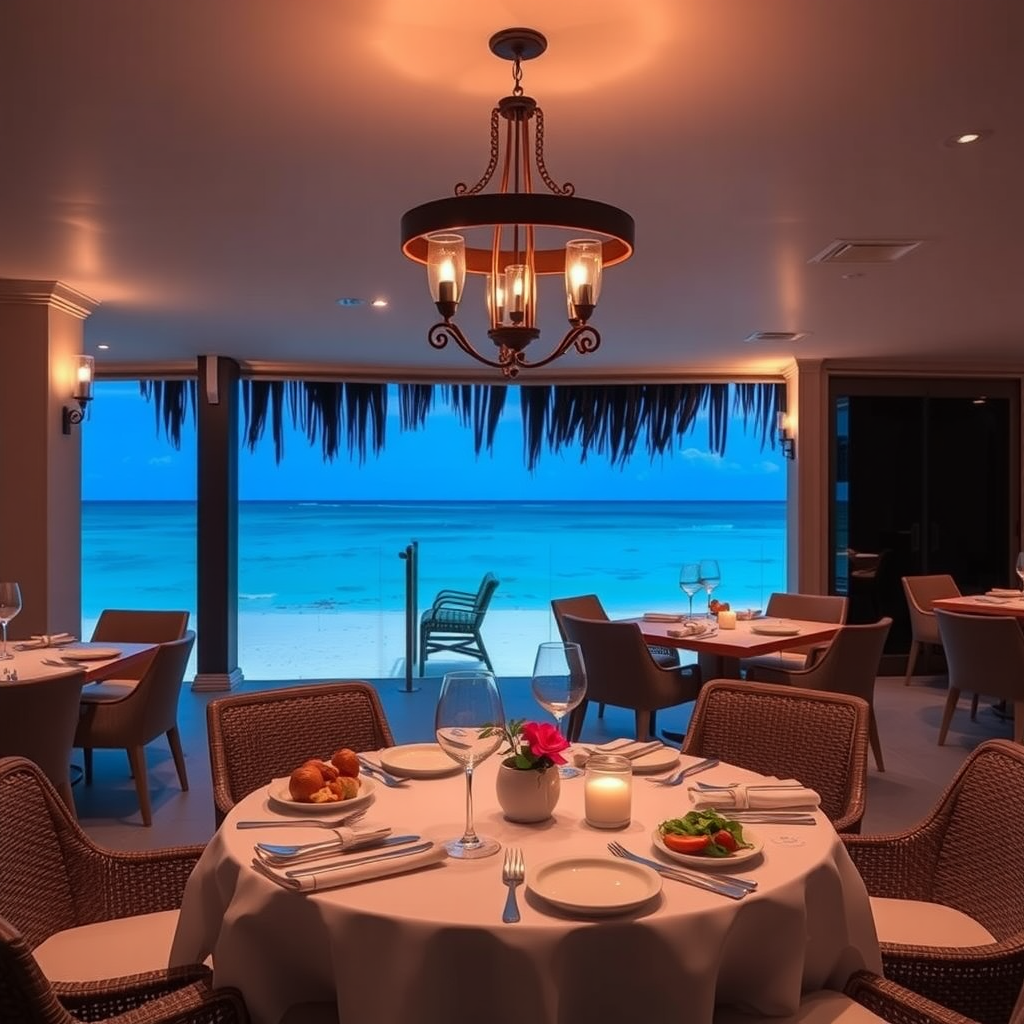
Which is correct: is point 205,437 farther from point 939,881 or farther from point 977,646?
point 939,881

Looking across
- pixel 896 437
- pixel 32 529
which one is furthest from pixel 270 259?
pixel 896 437

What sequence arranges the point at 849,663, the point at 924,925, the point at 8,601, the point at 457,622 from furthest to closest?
the point at 457,622
the point at 849,663
the point at 8,601
the point at 924,925

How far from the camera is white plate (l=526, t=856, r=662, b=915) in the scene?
138 cm

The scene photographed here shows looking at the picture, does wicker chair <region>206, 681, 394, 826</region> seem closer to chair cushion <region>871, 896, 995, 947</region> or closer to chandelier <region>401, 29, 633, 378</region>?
chandelier <region>401, 29, 633, 378</region>

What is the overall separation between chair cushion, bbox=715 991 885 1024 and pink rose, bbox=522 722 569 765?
1.63 ft

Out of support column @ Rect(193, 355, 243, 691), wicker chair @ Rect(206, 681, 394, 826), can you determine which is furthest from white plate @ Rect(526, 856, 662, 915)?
support column @ Rect(193, 355, 243, 691)

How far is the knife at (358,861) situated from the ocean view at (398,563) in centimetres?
578

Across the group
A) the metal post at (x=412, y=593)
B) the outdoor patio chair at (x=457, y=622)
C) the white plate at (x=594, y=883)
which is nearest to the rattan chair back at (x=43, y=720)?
the white plate at (x=594, y=883)

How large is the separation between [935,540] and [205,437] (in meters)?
5.75

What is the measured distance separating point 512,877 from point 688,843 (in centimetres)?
31

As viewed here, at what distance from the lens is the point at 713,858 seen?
5.07ft

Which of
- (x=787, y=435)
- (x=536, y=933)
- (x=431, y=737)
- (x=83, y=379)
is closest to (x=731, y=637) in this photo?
(x=431, y=737)

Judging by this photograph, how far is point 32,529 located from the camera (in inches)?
185

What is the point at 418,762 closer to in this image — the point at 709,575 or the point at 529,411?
the point at 709,575
